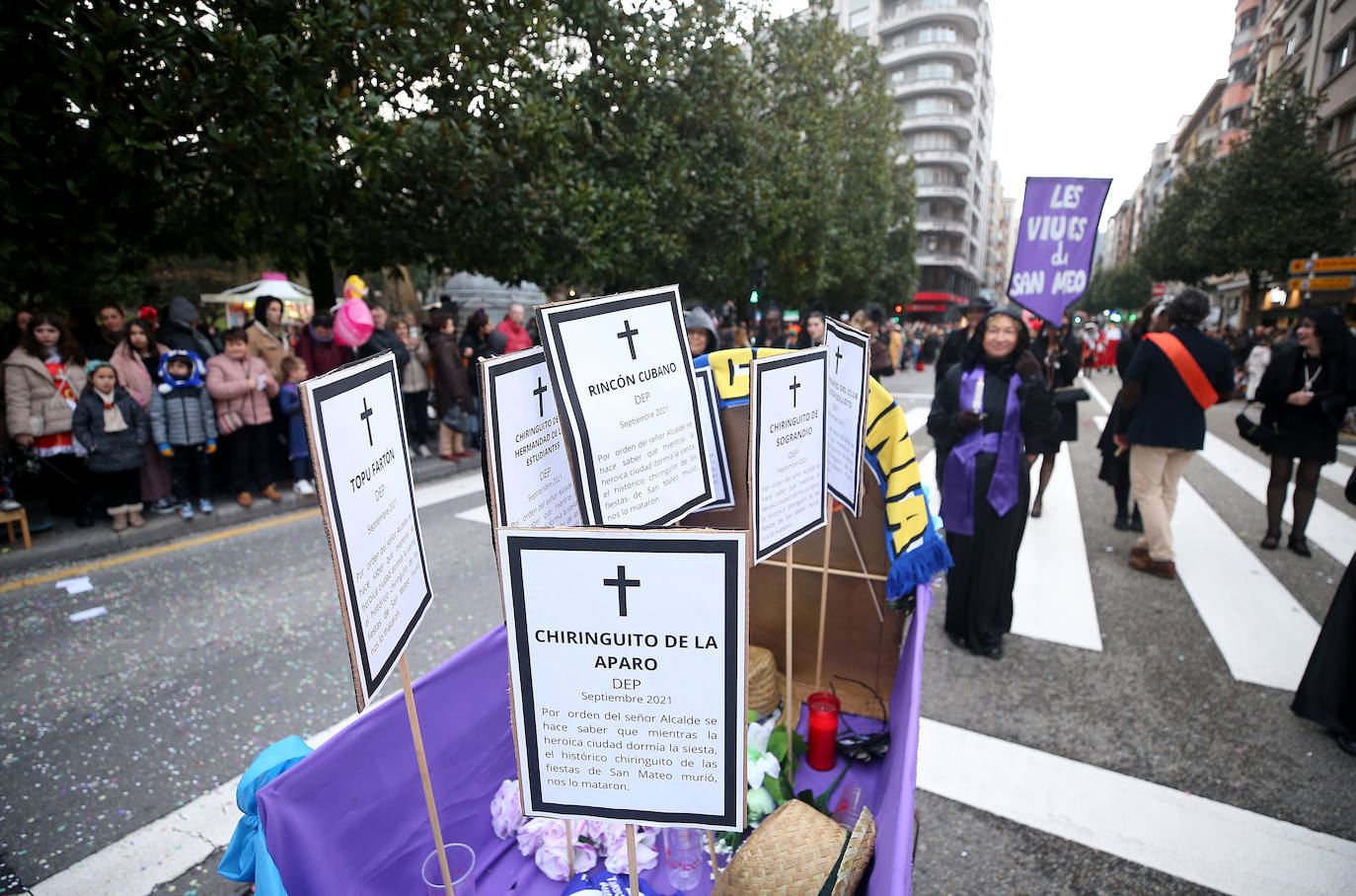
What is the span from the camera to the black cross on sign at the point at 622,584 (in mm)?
1322

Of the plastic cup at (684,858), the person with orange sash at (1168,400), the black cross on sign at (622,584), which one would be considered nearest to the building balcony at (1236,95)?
the person with orange sash at (1168,400)

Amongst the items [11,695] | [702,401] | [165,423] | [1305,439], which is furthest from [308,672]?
[1305,439]

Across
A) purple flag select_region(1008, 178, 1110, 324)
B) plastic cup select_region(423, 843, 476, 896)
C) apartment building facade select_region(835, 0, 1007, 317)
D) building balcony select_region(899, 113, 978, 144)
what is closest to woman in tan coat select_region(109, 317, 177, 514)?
plastic cup select_region(423, 843, 476, 896)

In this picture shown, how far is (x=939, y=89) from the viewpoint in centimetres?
5731

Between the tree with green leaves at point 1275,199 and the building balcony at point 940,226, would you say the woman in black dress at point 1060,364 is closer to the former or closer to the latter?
the tree with green leaves at point 1275,199

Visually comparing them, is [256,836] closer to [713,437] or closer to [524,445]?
[524,445]

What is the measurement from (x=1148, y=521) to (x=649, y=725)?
5.28 metres

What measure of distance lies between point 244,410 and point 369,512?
605 centimetres

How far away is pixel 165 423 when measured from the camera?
5.95 m

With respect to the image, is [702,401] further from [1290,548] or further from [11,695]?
[1290,548]

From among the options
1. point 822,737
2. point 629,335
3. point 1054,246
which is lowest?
point 822,737

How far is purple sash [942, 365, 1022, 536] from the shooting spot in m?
3.75

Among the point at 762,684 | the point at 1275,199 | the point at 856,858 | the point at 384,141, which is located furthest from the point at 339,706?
the point at 1275,199

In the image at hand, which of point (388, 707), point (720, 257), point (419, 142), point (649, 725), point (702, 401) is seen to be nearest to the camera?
point (649, 725)
